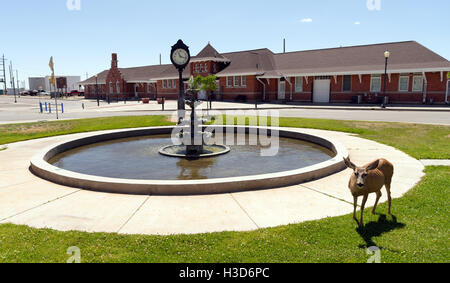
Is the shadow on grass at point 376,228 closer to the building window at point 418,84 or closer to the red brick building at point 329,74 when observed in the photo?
the red brick building at point 329,74

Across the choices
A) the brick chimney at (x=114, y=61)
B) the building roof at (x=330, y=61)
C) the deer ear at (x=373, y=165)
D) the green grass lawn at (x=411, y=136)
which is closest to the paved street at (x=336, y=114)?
the green grass lawn at (x=411, y=136)

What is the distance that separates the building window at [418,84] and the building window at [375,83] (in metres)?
3.43

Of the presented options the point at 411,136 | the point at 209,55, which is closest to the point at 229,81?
the point at 209,55

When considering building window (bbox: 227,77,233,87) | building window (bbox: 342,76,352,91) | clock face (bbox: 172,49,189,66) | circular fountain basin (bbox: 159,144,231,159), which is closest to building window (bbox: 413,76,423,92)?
building window (bbox: 342,76,352,91)

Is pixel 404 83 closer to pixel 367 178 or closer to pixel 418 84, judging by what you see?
pixel 418 84

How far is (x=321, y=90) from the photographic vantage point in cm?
4012

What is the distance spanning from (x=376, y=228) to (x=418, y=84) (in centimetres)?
3497

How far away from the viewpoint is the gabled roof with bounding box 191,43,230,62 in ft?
162

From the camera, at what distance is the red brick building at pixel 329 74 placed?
110ft

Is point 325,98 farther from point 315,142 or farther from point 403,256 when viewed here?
point 403,256

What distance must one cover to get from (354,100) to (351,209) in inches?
1348

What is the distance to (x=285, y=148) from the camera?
38.8 ft

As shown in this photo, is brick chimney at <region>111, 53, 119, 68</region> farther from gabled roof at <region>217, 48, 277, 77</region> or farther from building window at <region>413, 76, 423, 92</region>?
building window at <region>413, 76, 423, 92</region>
